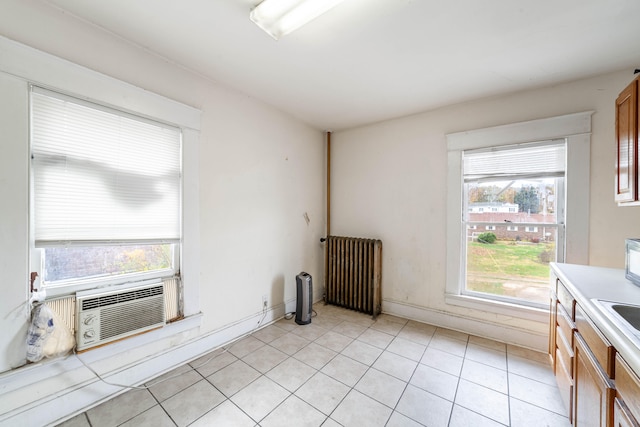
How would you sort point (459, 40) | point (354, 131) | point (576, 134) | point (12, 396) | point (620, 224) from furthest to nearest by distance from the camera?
point (354, 131) < point (576, 134) < point (620, 224) < point (459, 40) < point (12, 396)

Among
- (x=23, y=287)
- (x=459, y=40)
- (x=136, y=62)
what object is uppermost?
(x=459, y=40)

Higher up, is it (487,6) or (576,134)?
(487,6)

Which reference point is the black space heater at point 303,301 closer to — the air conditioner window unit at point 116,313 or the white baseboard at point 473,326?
the white baseboard at point 473,326

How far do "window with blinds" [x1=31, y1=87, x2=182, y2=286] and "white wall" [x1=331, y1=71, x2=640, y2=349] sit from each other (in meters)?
2.31

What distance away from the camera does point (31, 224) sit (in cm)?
143

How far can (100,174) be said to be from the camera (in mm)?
1672

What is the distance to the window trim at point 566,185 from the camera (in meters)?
2.14

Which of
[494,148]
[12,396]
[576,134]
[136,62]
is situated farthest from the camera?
[494,148]

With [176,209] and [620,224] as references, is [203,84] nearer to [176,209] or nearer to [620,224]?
[176,209]

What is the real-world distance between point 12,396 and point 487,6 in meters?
3.60

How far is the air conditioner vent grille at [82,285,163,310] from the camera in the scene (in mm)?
1606

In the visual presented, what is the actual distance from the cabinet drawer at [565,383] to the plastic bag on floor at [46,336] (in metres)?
3.16

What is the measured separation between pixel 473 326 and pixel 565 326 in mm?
1199

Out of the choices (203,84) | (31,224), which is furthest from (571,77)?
(31,224)
